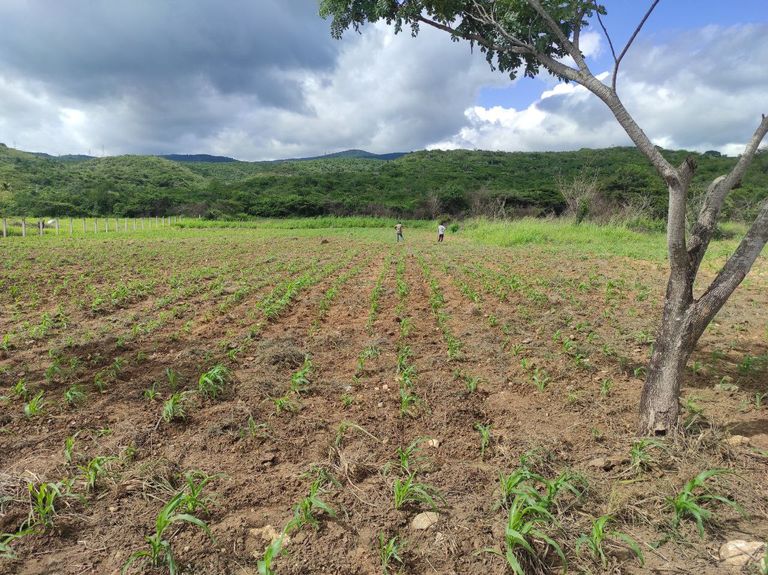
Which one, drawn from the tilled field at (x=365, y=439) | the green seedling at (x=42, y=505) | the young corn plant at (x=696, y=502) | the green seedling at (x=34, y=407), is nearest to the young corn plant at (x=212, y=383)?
the tilled field at (x=365, y=439)

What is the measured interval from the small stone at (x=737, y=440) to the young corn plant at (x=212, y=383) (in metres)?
4.18

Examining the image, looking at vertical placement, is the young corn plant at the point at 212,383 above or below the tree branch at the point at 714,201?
below

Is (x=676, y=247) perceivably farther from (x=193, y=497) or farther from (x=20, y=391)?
(x=20, y=391)

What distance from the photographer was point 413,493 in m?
2.51

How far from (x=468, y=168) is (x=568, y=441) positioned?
89.2m

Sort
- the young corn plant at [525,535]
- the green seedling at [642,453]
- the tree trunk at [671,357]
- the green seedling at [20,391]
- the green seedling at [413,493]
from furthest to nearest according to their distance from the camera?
1. the green seedling at [20,391]
2. the tree trunk at [671,357]
3. the green seedling at [642,453]
4. the green seedling at [413,493]
5. the young corn plant at [525,535]

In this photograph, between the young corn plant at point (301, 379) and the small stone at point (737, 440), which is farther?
the young corn plant at point (301, 379)

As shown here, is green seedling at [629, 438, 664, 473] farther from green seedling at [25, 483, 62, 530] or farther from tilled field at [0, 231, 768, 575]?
green seedling at [25, 483, 62, 530]

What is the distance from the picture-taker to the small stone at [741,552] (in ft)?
6.53

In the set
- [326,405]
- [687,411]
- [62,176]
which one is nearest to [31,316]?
[326,405]

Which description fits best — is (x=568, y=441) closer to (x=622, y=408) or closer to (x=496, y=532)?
(x=622, y=408)

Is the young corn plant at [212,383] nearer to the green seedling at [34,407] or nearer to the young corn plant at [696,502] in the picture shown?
the green seedling at [34,407]

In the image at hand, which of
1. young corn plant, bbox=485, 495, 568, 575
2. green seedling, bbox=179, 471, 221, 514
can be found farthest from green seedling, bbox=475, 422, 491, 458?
green seedling, bbox=179, 471, 221, 514

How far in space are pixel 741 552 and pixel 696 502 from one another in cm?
42
